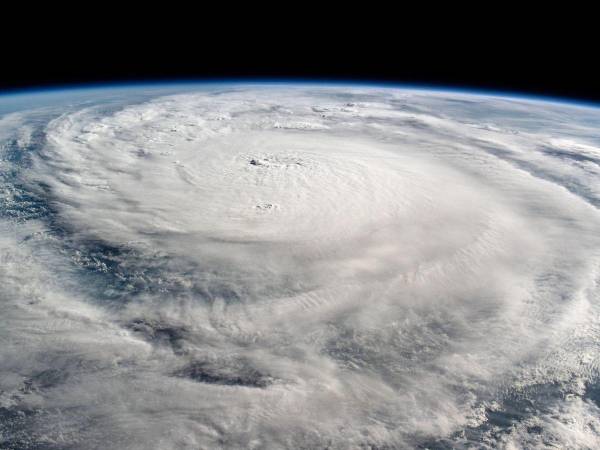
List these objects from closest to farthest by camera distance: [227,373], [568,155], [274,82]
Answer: [227,373]
[568,155]
[274,82]

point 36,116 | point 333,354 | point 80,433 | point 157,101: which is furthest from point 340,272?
point 157,101

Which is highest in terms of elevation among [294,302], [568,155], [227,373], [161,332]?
[568,155]

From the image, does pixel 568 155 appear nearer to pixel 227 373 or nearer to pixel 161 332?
pixel 227 373

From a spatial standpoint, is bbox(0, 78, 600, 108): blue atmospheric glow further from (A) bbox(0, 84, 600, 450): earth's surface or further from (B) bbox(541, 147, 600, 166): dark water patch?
(A) bbox(0, 84, 600, 450): earth's surface

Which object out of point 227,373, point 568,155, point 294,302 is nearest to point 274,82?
point 568,155

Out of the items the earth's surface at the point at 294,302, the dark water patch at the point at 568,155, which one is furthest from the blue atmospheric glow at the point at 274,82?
the earth's surface at the point at 294,302

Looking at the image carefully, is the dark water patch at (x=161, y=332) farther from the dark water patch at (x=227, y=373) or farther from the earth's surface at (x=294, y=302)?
the dark water patch at (x=227, y=373)

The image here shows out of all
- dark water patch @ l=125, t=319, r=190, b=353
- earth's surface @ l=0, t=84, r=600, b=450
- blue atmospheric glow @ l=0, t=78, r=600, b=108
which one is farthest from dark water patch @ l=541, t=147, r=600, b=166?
dark water patch @ l=125, t=319, r=190, b=353

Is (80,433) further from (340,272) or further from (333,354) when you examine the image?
(340,272)
